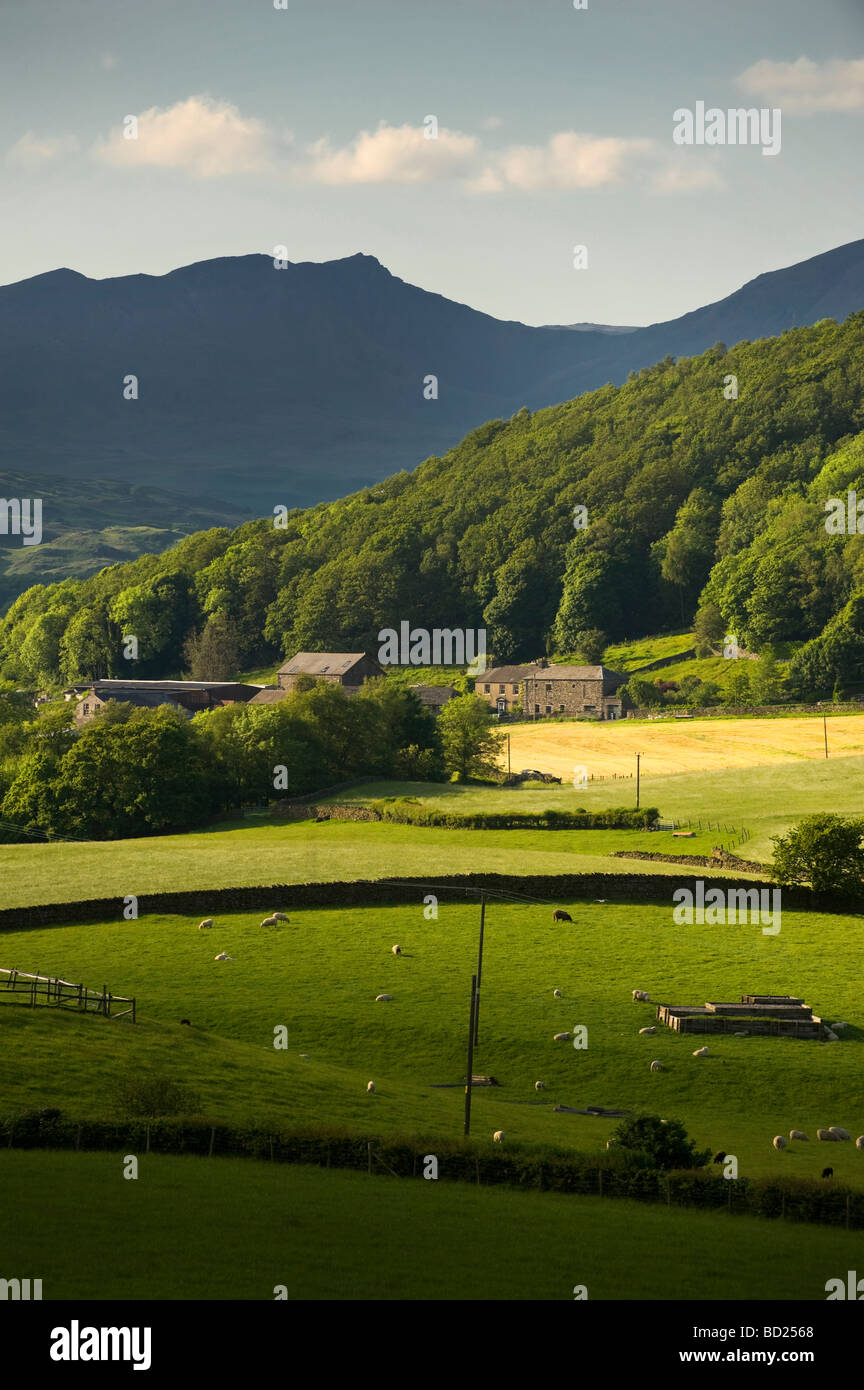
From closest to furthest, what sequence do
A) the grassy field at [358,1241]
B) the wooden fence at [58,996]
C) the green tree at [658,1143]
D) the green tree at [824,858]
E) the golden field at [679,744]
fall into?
the grassy field at [358,1241] → the green tree at [658,1143] → the wooden fence at [58,996] → the green tree at [824,858] → the golden field at [679,744]

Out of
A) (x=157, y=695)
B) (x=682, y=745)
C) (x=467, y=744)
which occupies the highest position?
(x=157, y=695)

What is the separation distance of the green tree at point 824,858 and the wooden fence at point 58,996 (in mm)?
34026

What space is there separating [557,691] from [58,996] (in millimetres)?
120554

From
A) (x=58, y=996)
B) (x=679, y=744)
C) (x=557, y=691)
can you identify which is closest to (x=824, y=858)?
(x=58, y=996)

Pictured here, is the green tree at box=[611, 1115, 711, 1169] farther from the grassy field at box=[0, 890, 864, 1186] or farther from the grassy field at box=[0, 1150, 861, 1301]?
the grassy field at box=[0, 1150, 861, 1301]

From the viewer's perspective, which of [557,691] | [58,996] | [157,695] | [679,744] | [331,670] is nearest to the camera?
[58,996]

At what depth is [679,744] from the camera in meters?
121

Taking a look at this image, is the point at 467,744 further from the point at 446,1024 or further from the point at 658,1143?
the point at 658,1143

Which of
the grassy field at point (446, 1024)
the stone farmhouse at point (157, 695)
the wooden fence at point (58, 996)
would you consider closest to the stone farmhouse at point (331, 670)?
the stone farmhouse at point (157, 695)

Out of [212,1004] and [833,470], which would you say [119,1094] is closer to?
[212,1004]

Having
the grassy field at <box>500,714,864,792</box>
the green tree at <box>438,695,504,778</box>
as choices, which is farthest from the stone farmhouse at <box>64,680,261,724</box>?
the green tree at <box>438,695,504,778</box>

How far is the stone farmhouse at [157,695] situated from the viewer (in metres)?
150

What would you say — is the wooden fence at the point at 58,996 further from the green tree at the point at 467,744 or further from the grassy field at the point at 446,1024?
the green tree at the point at 467,744

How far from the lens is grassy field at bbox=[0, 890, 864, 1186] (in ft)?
110
